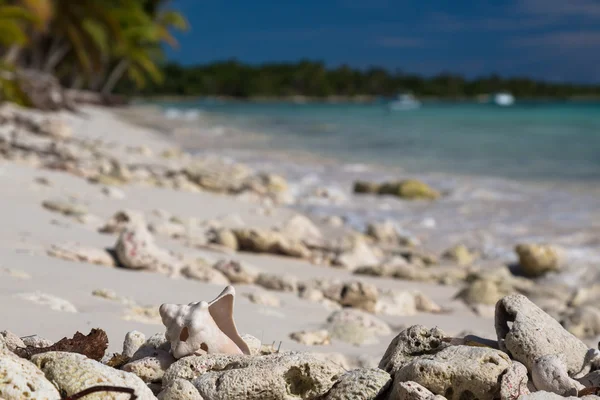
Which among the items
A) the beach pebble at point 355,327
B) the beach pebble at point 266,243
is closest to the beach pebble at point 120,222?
the beach pebble at point 266,243

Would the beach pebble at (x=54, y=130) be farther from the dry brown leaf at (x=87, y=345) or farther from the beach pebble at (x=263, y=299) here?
the dry brown leaf at (x=87, y=345)

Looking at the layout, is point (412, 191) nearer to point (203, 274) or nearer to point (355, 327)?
point (203, 274)

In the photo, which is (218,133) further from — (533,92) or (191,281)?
(533,92)

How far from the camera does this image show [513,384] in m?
2.01

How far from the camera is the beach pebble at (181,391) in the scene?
200 cm

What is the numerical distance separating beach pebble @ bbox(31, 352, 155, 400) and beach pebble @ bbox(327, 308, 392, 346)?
1727 millimetres

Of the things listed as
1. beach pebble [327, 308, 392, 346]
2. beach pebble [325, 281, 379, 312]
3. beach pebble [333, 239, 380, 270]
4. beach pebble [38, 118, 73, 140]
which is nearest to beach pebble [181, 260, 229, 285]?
beach pebble [325, 281, 379, 312]

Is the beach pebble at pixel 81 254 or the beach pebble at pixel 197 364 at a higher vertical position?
the beach pebble at pixel 197 364

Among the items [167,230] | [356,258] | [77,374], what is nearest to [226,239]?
[167,230]

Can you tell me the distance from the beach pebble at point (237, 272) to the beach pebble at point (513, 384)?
258cm

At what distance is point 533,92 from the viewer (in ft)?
401

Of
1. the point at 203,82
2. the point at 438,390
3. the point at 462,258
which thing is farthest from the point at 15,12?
the point at 203,82

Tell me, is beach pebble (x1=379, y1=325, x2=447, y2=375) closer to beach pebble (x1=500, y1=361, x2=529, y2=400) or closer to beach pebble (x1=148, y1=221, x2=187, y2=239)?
beach pebble (x1=500, y1=361, x2=529, y2=400)

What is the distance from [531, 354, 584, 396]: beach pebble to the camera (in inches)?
82.1
